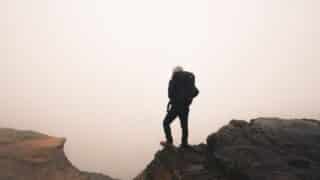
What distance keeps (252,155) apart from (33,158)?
87.4ft

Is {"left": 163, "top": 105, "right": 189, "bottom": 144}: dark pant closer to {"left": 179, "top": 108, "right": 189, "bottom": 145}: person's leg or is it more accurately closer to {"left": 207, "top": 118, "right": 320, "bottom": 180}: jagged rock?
{"left": 179, "top": 108, "right": 189, "bottom": 145}: person's leg

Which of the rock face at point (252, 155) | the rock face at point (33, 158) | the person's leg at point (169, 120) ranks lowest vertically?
the rock face at point (33, 158)

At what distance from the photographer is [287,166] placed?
552 inches

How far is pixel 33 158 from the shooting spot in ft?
122

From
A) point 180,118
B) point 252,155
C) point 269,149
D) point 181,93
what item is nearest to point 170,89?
point 181,93

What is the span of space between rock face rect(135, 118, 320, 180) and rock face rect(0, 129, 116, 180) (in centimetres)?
2046

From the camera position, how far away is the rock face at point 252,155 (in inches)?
548

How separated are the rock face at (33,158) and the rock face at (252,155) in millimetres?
20461

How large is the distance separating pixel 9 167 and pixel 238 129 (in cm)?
2363

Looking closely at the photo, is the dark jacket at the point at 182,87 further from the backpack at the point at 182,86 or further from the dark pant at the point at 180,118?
the dark pant at the point at 180,118

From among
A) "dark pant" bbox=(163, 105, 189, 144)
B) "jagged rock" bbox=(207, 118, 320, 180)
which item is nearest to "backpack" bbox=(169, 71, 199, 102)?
"dark pant" bbox=(163, 105, 189, 144)

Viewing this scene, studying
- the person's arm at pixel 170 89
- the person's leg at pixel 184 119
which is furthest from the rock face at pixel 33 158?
the person's arm at pixel 170 89

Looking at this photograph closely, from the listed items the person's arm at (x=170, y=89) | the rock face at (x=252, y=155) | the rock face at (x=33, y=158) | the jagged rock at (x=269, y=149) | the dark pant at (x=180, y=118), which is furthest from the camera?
the rock face at (x=33, y=158)

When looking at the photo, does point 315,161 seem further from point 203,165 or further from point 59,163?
point 59,163
